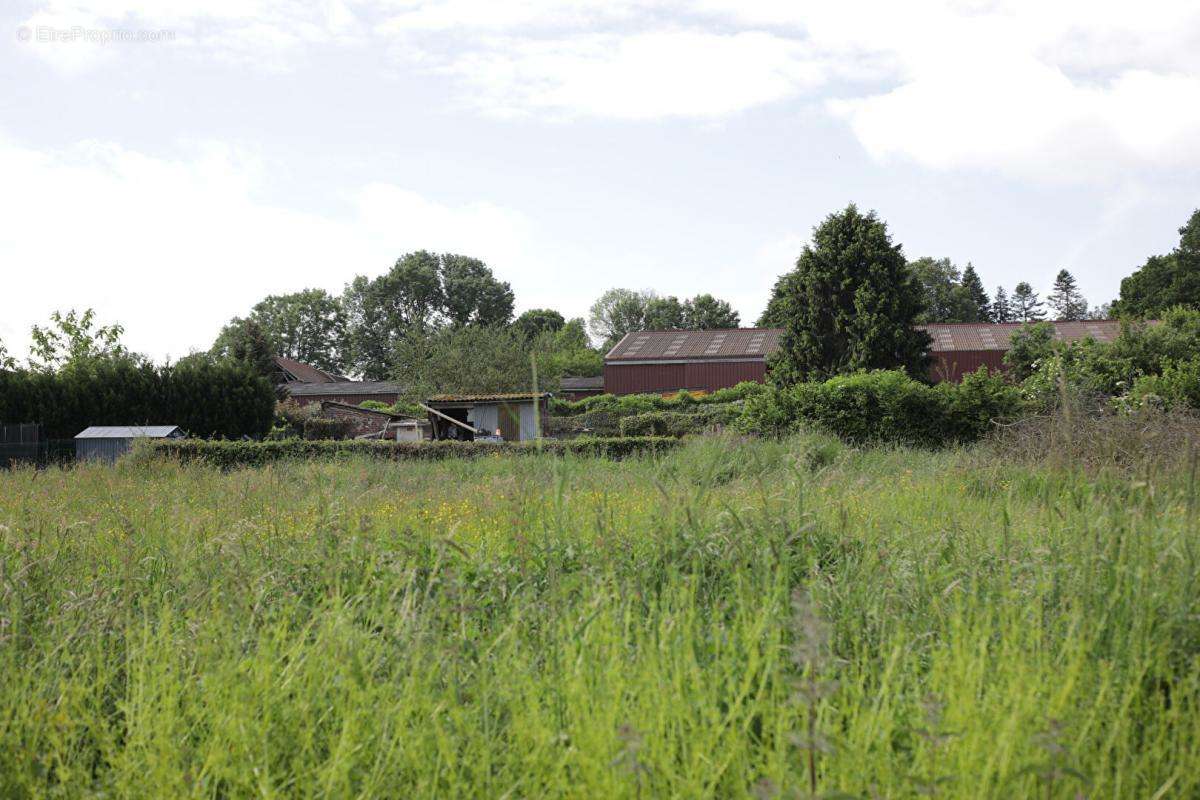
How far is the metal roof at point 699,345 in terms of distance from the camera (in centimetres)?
4291

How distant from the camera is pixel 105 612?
11.7 feet

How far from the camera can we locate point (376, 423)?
3697cm

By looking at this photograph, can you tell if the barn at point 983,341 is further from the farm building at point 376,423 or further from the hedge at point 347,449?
the hedge at point 347,449

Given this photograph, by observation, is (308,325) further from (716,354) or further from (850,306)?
(850,306)

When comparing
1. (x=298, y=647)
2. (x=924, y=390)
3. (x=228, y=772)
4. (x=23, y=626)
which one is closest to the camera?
(x=228, y=772)

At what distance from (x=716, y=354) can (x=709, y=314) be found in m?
34.8

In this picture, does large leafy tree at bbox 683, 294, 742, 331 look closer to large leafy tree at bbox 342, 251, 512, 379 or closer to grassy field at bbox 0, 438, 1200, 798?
large leafy tree at bbox 342, 251, 512, 379

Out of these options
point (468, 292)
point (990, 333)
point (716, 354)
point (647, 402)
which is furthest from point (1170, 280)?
point (468, 292)

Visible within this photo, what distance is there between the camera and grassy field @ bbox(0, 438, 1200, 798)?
226 cm

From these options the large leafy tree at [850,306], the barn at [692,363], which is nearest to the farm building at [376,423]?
the large leafy tree at [850,306]

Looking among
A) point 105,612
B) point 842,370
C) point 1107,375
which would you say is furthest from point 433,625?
point 842,370

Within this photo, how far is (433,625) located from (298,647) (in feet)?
1.83

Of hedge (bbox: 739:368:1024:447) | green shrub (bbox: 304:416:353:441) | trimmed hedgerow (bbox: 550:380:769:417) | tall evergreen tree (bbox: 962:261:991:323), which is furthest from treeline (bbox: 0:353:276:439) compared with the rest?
tall evergreen tree (bbox: 962:261:991:323)

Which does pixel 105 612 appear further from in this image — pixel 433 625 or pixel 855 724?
pixel 855 724
